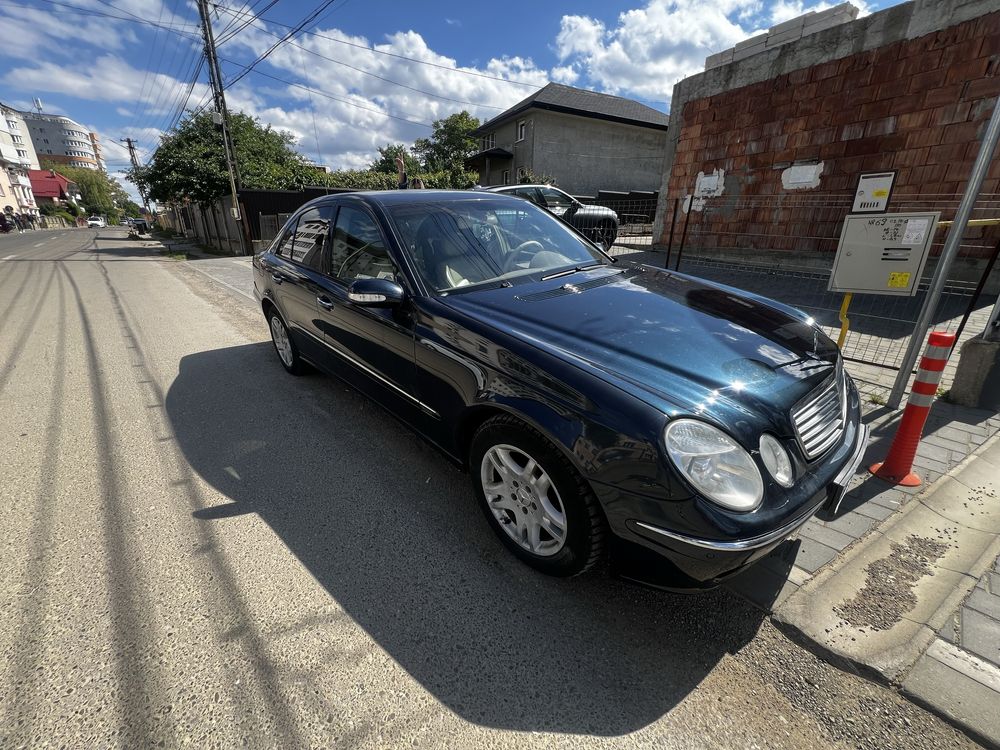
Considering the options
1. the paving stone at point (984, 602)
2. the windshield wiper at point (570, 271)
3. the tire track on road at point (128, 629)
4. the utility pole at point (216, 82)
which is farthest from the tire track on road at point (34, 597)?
the utility pole at point (216, 82)

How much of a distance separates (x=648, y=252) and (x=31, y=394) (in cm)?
1176

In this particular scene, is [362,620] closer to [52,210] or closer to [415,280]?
[415,280]

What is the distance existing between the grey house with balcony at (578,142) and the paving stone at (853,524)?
20.7 m

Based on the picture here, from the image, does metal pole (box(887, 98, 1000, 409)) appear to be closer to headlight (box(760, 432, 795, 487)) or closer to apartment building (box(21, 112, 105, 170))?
headlight (box(760, 432, 795, 487))

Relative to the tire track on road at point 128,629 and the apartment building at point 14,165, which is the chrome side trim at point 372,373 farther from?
the apartment building at point 14,165

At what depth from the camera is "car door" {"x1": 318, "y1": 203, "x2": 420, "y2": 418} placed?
2.61 meters

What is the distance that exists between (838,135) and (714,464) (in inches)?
397

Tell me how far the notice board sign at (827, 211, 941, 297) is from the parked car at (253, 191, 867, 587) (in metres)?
1.67

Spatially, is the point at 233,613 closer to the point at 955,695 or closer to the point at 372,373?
the point at 372,373

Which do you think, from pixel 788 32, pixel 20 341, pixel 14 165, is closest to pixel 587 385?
pixel 20 341

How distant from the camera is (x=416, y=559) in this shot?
2.22 meters

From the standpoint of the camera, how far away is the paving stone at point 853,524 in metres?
2.36

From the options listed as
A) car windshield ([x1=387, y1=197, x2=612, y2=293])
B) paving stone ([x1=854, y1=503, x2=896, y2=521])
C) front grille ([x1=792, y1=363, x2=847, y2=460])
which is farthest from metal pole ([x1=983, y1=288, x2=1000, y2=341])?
car windshield ([x1=387, y1=197, x2=612, y2=293])

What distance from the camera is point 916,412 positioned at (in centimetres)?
265
